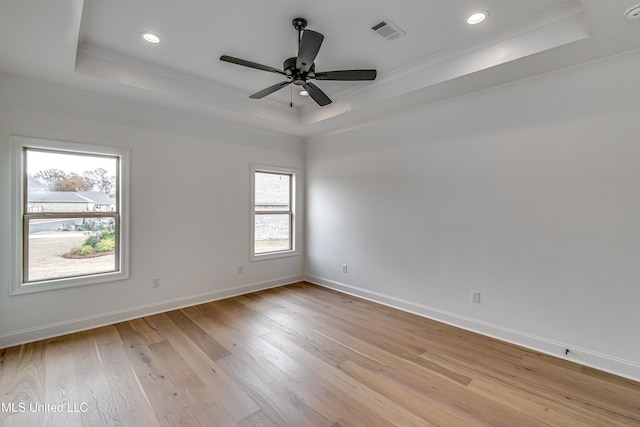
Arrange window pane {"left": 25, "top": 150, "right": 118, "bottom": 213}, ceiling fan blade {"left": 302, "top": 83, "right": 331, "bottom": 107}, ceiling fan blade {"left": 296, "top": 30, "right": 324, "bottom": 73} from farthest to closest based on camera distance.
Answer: window pane {"left": 25, "top": 150, "right": 118, "bottom": 213} → ceiling fan blade {"left": 302, "top": 83, "right": 331, "bottom": 107} → ceiling fan blade {"left": 296, "top": 30, "right": 324, "bottom": 73}

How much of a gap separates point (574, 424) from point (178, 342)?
3302 millimetres

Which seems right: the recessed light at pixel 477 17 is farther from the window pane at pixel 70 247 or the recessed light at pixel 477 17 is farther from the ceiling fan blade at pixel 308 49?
the window pane at pixel 70 247

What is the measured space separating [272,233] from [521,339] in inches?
147

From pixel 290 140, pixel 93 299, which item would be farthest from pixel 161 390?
pixel 290 140

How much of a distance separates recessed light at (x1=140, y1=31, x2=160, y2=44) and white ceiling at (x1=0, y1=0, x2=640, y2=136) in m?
0.05

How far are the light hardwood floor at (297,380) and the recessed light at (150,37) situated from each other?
2.96m

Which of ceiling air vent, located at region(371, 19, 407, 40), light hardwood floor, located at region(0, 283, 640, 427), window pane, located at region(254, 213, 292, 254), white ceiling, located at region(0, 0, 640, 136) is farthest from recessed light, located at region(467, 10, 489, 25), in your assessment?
window pane, located at region(254, 213, 292, 254)

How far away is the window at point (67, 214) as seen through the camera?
9.84 ft

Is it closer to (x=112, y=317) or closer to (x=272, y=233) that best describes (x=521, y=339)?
(x=272, y=233)

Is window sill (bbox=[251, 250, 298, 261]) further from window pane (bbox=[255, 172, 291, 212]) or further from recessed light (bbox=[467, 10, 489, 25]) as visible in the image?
recessed light (bbox=[467, 10, 489, 25])

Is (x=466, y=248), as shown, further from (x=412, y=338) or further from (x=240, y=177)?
(x=240, y=177)

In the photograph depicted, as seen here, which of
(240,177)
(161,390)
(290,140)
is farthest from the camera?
(290,140)

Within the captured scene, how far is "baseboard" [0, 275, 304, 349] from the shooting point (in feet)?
9.66

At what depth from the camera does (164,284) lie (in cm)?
386
